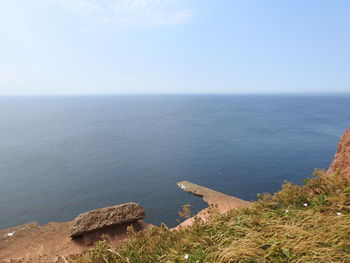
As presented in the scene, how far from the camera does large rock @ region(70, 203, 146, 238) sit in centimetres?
1355

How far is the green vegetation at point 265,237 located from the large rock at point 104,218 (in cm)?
782

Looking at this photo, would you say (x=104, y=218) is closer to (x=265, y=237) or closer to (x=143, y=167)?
(x=265, y=237)

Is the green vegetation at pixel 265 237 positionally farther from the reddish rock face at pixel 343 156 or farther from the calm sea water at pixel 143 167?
the calm sea water at pixel 143 167

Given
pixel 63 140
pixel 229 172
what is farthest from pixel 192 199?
pixel 63 140

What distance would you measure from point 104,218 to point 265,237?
1133 cm

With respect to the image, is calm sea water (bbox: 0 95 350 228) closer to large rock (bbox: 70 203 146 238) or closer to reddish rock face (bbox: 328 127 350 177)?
large rock (bbox: 70 203 146 238)

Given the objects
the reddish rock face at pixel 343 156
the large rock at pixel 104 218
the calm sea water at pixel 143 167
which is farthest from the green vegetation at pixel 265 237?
the calm sea water at pixel 143 167

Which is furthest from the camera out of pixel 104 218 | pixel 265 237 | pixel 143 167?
pixel 143 167

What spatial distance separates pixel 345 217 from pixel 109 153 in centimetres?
5939

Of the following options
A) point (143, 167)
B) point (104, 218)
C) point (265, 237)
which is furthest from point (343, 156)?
point (143, 167)

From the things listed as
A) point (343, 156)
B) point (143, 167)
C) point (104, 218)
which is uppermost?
point (343, 156)

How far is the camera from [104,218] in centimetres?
1407

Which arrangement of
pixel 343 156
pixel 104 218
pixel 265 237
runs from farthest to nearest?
pixel 343 156
pixel 104 218
pixel 265 237

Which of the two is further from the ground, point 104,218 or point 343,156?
point 343,156
